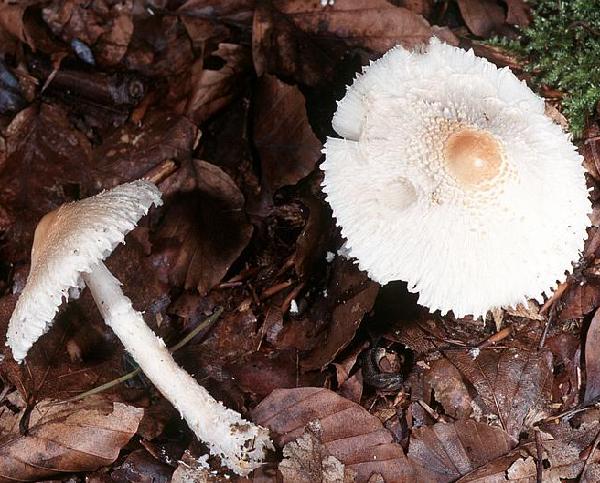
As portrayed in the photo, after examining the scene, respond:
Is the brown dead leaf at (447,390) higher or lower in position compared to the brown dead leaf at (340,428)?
higher

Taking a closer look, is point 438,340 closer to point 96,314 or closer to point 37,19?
point 96,314

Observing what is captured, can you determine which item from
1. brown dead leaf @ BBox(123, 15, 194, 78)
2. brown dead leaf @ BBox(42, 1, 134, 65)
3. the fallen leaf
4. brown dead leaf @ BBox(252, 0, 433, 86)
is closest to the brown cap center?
brown dead leaf @ BBox(252, 0, 433, 86)

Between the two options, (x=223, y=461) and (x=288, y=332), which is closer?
(x=223, y=461)

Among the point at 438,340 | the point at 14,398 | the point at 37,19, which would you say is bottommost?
the point at 14,398

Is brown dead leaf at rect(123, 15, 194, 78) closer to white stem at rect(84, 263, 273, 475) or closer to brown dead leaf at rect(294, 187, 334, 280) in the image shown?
brown dead leaf at rect(294, 187, 334, 280)

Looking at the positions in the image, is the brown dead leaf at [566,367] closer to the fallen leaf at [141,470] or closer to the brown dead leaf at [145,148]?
the fallen leaf at [141,470]

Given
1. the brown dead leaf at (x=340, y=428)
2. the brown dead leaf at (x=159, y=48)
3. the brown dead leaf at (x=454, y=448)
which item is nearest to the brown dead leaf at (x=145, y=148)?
the brown dead leaf at (x=159, y=48)

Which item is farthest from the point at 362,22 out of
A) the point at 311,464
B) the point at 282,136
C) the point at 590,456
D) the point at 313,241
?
the point at 590,456

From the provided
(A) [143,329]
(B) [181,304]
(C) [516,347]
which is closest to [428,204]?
(C) [516,347]
